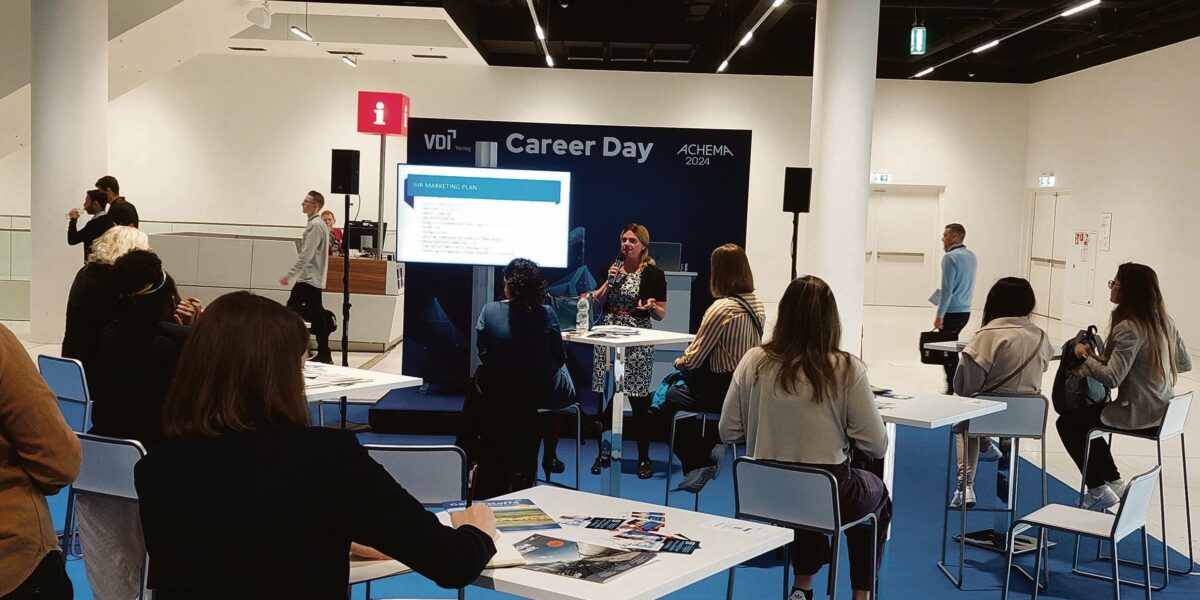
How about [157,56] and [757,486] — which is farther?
[157,56]

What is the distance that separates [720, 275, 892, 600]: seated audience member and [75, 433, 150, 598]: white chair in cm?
206

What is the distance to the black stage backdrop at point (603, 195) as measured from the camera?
8070 millimetres

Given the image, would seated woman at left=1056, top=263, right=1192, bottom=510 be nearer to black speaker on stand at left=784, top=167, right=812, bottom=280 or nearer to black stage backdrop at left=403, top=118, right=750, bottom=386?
black speaker on stand at left=784, top=167, right=812, bottom=280

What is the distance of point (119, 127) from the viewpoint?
667 inches

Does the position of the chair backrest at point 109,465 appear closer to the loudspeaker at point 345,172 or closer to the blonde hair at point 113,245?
the blonde hair at point 113,245

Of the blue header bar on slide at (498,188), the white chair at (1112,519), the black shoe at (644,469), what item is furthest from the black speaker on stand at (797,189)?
the white chair at (1112,519)

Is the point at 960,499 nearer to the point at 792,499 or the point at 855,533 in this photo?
the point at 855,533

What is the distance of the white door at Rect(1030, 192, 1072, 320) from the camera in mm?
16094

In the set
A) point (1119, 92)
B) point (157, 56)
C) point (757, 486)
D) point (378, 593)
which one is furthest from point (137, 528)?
point (1119, 92)

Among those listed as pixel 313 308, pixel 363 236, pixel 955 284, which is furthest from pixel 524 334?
pixel 363 236

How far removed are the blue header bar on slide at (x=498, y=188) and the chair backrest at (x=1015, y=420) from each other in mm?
3485

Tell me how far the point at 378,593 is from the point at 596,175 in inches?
177

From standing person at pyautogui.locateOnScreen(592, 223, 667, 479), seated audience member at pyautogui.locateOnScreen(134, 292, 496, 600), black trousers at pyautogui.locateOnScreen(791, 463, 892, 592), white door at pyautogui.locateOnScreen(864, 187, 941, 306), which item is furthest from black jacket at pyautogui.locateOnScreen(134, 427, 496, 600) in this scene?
white door at pyautogui.locateOnScreen(864, 187, 941, 306)

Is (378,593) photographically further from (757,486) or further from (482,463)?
(757,486)
